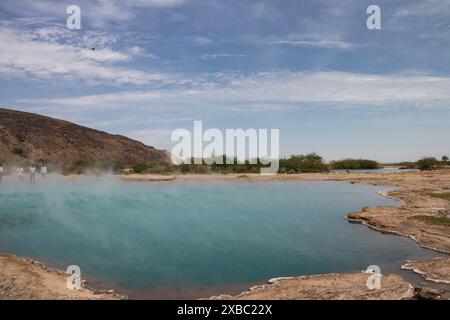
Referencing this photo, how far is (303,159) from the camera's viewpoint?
75.3m

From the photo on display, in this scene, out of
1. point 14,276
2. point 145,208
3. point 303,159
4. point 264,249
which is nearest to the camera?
point 14,276

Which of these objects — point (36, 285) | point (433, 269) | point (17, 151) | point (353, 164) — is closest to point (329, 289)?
point (433, 269)

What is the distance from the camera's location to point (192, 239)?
56.0 feet

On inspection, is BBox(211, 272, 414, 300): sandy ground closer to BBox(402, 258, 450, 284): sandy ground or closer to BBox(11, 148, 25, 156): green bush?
BBox(402, 258, 450, 284): sandy ground

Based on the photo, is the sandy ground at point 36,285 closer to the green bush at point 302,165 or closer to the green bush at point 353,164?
the green bush at point 302,165

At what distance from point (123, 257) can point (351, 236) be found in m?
9.47

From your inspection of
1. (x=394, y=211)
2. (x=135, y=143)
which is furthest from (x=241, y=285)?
(x=135, y=143)

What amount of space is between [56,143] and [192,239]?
2674 inches

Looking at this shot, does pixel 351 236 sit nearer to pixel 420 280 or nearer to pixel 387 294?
pixel 420 280

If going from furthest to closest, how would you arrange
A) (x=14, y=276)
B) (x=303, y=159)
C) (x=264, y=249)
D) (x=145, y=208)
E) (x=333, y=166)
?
(x=333, y=166)
(x=303, y=159)
(x=145, y=208)
(x=264, y=249)
(x=14, y=276)

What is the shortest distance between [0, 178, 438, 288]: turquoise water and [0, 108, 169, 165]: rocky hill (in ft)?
138

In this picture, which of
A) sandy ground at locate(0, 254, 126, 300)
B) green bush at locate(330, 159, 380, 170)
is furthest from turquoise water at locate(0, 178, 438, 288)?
green bush at locate(330, 159, 380, 170)

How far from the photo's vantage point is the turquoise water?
1272 centimetres

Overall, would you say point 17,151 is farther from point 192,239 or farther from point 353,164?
point 353,164
